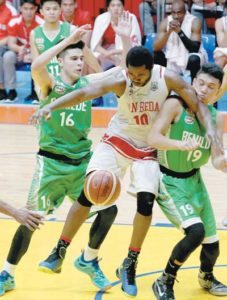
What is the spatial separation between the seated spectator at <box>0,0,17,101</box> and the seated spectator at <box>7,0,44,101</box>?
75mm

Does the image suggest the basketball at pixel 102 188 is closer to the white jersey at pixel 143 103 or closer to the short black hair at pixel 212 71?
the white jersey at pixel 143 103

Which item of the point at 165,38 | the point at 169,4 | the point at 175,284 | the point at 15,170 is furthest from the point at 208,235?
the point at 169,4

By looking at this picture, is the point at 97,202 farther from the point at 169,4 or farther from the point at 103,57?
the point at 169,4

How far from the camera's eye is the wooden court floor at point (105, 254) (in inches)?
271

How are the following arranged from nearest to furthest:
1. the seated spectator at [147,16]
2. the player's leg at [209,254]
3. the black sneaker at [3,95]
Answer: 1. the player's leg at [209,254]
2. the black sneaker at [3,95]
3. the seated spectator at [147,16]

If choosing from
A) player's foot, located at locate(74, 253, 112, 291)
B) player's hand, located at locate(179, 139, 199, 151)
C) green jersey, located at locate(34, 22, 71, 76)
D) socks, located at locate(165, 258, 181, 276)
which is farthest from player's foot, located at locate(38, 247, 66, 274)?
green jersey, located at locate(34, 22, 71, 76)

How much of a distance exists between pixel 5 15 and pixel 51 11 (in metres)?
3.60

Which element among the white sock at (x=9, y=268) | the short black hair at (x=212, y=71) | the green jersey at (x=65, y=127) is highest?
the short black hair at (x=212, y=71)

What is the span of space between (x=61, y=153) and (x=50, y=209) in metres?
0.44

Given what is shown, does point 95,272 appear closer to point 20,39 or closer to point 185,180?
point 185,180

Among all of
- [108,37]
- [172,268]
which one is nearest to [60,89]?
[172,268]

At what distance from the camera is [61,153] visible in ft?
23.3

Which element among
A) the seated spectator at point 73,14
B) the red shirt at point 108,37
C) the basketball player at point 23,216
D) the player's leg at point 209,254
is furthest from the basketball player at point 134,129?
the red shirt at point 108,37

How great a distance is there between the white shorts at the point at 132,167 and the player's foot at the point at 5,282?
1010mm
